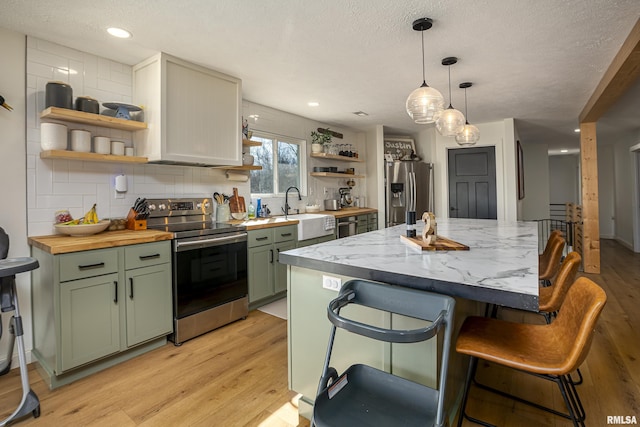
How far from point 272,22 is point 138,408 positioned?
98.8 inches

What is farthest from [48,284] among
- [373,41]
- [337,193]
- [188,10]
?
[337,193]

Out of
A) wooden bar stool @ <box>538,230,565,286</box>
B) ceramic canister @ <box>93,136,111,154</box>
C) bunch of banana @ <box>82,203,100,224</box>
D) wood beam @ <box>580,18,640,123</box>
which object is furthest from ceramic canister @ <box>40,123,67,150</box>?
wood beam @ <box>580,18,640,123</box>

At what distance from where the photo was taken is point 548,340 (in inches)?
59.5

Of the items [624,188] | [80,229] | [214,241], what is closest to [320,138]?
[214,241]

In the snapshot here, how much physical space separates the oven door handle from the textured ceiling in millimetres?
1532

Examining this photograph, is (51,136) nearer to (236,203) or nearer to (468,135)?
(236,203)

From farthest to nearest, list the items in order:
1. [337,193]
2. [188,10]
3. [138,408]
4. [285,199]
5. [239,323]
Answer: [337,193]
[285,199]
[239,323]
[188,10]
[138,408]

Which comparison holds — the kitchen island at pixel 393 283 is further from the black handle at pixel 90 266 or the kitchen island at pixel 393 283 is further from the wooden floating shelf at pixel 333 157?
the wooden floating shelf at pixel 333 157

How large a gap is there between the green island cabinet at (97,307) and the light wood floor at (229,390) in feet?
0.39

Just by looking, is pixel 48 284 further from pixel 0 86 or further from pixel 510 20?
pixel 510 20

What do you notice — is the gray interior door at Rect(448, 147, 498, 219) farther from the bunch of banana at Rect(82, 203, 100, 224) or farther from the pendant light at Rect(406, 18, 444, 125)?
the bunch of banana at Rect(82, 203, 100, 224)

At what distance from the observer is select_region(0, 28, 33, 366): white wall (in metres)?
2.32

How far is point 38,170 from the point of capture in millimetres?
2467

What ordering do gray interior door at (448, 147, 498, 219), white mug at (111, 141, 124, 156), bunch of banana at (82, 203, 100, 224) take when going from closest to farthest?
bunch of banana at (82, 203, 100, 224)
white mug at (111, 141, 124, 156)
gray interior door at (448, 147, 498, 219)
